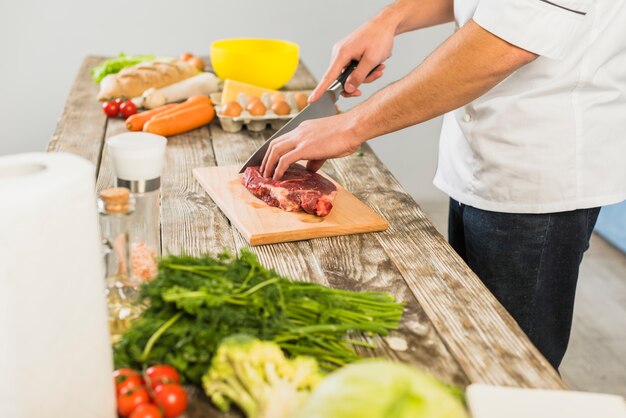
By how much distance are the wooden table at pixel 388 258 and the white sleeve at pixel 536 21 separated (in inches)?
15.4

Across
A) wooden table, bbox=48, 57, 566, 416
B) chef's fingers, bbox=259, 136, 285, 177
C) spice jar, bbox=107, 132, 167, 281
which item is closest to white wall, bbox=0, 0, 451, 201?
wooden table, bbox=48, 57, 566, 416

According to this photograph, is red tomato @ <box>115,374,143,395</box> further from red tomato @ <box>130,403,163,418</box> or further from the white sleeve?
the white sleeve

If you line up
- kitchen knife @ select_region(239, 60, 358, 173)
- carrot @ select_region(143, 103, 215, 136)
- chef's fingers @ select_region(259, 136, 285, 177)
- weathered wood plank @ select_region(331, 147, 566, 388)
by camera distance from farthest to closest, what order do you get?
carrot @ select_region(143, 103, 215, 136)
kitchen knife @ select_region(239, 60, 358, 173)
chef's fingers @ select_region(259, 136, 285, 177)
weathered wood plank @ select_region(331, 147, 566, 388)

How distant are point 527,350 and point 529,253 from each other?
2.20 feet

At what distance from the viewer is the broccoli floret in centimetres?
77

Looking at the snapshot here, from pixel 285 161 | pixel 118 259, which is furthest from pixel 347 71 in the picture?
pixel 118 259

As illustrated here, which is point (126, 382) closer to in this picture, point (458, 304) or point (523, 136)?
point (458, 304)

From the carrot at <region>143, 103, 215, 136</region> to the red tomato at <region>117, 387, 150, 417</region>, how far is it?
49.6 inches

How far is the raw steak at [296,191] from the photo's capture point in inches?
57.1

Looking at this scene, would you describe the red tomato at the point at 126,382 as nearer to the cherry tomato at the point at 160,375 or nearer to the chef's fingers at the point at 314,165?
the cherry tomato at the point at 160,375

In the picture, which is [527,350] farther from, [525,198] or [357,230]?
[525,198]

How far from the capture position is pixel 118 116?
221 cm

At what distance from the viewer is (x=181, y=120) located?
206 centimetres

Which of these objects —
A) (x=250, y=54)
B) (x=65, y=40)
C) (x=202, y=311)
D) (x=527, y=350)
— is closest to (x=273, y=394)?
(x=202, y=311)
